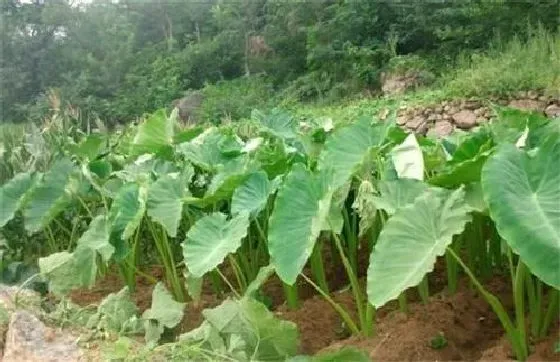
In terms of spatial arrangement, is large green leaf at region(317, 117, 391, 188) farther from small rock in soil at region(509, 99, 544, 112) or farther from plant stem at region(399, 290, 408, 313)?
small rock in soil at region(509, 99, 544, 112)

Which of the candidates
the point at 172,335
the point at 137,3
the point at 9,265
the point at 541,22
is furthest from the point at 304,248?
the point at 137,3

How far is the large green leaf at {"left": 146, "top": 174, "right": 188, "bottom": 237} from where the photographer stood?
81.2 inches

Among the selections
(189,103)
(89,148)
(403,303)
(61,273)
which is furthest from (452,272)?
(189,103)

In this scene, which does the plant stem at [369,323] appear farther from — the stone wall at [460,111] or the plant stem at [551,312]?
the stone wall at [460,111]

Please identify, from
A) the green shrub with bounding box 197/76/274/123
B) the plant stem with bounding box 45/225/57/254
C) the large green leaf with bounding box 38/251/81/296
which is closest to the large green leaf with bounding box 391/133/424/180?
the large green leaf with bounding box 38/251/81/296

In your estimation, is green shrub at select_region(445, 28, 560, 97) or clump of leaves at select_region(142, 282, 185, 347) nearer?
clump of leaves at select_region(142, 282, 185, 347)

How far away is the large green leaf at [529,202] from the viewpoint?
1.28 metres

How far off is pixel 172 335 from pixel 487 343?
0.81 metres

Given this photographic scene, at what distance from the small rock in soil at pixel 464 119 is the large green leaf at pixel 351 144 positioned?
460 centimetres

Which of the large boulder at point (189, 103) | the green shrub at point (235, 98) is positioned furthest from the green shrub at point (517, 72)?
the large boulder at point (189, 103)

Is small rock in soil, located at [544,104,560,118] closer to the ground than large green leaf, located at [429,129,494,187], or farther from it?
closer to the ground

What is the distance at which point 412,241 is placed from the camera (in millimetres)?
1427

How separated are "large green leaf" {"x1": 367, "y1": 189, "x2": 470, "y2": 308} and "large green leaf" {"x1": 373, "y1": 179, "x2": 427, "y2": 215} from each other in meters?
0.11

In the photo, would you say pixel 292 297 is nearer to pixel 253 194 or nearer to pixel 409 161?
pixel 253 194
